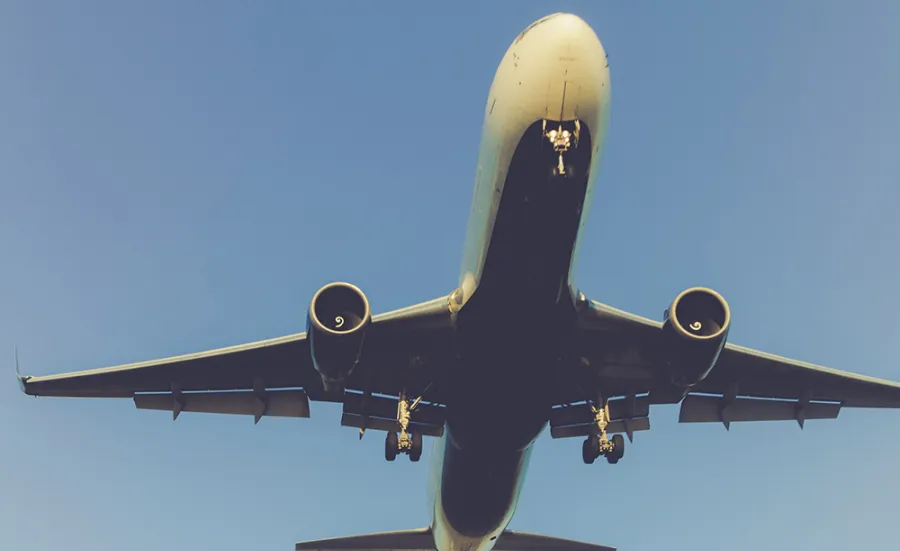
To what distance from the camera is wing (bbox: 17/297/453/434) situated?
20000mm

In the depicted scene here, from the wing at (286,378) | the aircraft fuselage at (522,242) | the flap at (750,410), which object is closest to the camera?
the aircraft fuselage at (522,242)

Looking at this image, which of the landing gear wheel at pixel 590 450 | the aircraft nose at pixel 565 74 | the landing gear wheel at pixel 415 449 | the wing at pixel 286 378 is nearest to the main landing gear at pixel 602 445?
the landing gear wheel at pixel 590 450

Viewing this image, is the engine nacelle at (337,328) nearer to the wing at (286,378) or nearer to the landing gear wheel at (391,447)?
the wing at (286,378)

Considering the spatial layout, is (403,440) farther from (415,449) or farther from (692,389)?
(692,389)

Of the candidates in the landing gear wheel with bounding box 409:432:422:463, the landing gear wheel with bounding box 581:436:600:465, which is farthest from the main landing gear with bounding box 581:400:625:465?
the landing gear wheel with bounding box 409:432:422:463

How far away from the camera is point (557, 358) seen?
65.1 ft

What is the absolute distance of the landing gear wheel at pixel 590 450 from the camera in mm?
22781

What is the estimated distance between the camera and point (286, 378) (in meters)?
22.1

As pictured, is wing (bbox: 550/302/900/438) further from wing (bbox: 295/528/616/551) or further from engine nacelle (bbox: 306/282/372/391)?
engine nacelle (bbox: 306/282/372/391)

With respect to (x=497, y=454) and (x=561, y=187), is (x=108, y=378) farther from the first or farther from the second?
(x=561, y=187)

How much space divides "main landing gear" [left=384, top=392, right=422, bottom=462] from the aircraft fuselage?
86 cm

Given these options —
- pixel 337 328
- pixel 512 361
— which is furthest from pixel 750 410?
pixel 337 328

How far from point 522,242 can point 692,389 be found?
7.69m

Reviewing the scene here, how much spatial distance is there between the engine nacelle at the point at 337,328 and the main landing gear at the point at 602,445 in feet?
22.0
